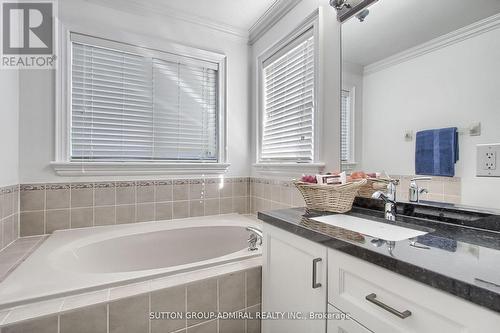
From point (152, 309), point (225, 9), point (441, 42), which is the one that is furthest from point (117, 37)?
point (441, 42)

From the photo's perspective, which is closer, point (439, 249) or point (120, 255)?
point (439, 249)

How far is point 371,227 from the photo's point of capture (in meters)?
1.10

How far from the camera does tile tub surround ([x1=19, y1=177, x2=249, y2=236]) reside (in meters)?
1.79

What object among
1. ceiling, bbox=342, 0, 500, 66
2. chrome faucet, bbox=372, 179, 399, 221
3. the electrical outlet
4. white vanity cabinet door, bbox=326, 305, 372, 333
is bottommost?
white vanity cabinet door, bbox=326, 305, 372, 333

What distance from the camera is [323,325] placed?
903 millimetres

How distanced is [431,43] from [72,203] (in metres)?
2.42

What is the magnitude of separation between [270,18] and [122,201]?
197 cm

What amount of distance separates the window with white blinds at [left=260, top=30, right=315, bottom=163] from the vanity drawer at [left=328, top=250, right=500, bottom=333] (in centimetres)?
112

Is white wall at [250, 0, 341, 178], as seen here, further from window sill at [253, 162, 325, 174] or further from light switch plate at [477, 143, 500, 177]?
light switch plate at [477, 143, 500, 177]

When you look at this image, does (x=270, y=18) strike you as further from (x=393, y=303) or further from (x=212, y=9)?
(x=393, y=303)

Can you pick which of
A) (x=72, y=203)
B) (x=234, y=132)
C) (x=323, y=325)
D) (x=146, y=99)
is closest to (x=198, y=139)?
(x=234, y=132)

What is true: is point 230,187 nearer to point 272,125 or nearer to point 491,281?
point 272,125

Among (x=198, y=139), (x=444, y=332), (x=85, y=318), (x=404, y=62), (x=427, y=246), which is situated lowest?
(x=85, y=318)

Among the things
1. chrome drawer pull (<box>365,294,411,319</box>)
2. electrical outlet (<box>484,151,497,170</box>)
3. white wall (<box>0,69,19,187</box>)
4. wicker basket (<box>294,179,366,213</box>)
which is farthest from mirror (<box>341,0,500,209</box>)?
white wall (<box>0,69,19,187</box>)
